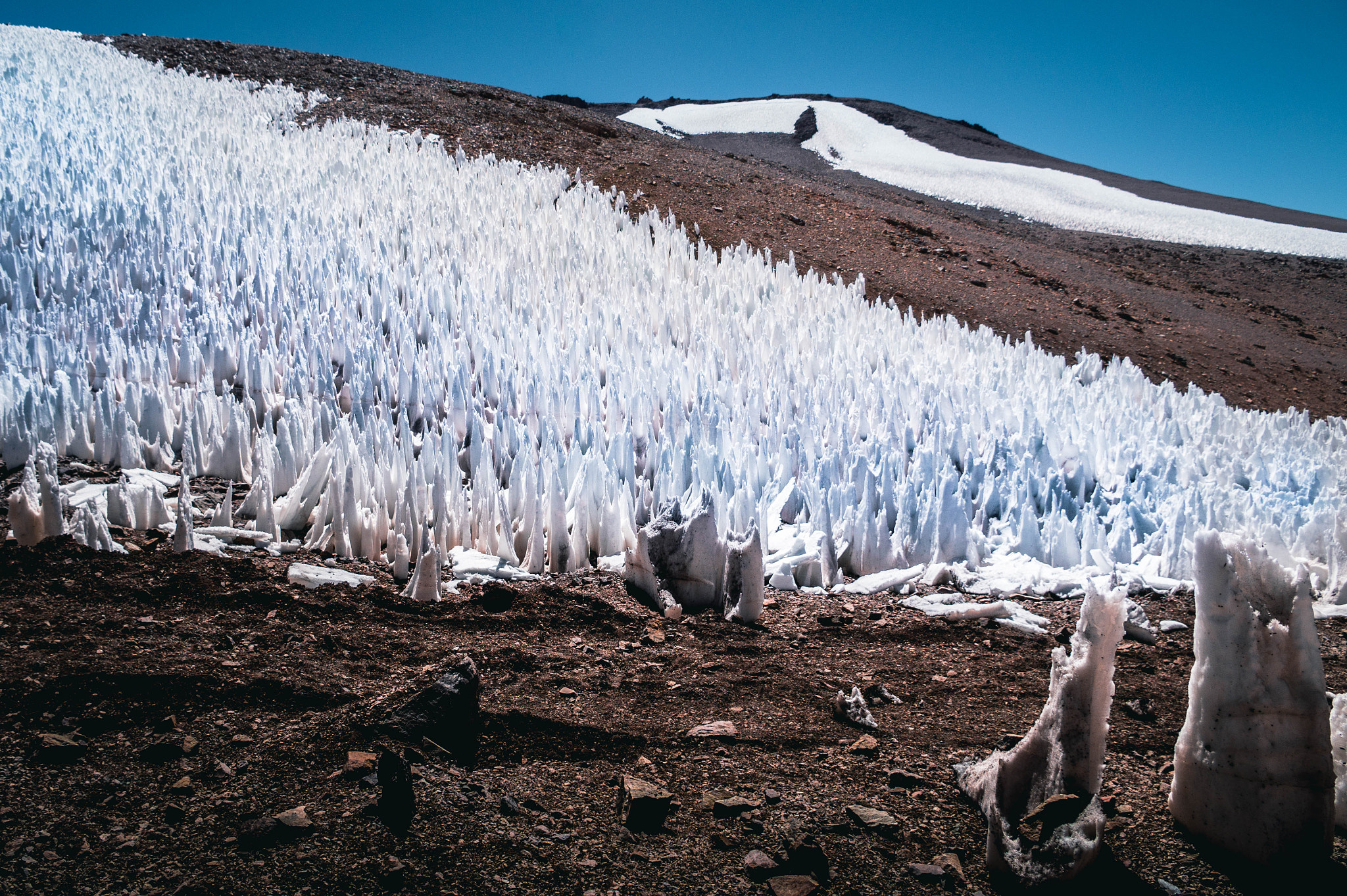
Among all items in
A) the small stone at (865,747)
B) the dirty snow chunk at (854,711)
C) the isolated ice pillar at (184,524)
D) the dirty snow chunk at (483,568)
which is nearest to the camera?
the small stone at (865,747)

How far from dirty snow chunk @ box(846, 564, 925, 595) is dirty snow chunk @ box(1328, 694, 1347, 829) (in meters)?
1.44

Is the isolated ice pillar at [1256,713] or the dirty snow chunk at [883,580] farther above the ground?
the isolated ice pillar at [1256,713]

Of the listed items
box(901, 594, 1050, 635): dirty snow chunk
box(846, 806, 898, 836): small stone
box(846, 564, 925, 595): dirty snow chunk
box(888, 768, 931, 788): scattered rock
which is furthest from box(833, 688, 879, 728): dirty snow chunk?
box(846, 564, 925, 595): dirty snow chunk

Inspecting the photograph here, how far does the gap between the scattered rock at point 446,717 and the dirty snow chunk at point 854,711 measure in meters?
0.88

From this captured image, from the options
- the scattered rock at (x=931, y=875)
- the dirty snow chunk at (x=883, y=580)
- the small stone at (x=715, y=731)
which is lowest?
the small stone at (x=715, y=731)

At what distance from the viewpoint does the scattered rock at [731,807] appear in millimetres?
1566

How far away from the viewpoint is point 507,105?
13898mm

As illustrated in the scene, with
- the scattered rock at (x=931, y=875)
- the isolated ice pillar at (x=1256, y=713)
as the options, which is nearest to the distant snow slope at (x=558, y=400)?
the isolated ice pillar at (x=1256, y=713)

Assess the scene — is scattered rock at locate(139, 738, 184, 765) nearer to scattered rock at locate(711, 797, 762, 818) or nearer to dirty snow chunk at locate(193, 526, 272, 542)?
scattered rock at locate(711, 797, 762, 818)

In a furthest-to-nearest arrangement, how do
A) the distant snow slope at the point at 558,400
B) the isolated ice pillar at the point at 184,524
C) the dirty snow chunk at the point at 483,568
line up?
the distant snow slope at the point at 558,400, the dirty snow chunk at the point at 483,568, the isolated ice pillar at the point at 184,524

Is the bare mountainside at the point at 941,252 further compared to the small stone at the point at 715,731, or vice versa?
the bare mountainside at the point at 941,252

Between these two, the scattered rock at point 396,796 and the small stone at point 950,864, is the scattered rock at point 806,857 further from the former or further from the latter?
the scattered rock at point 396,796

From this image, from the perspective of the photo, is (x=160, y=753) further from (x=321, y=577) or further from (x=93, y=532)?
(x=93, y=532)

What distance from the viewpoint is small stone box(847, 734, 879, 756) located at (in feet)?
5.88
